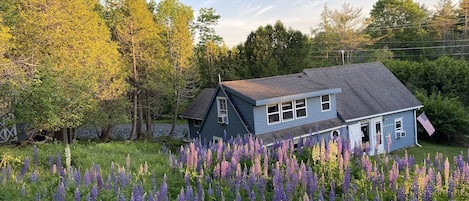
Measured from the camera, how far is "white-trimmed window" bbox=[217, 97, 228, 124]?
19266mm

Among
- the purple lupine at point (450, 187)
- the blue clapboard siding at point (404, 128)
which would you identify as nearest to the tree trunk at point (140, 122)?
the blue clapboard siding at point (404, 128)

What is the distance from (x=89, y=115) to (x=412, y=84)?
2238cm

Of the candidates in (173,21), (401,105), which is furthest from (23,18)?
(401,105)

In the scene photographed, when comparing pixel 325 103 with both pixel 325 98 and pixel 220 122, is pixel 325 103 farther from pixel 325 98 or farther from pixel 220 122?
pixel 220 122

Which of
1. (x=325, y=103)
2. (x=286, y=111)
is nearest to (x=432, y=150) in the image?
(x=325, y=103)

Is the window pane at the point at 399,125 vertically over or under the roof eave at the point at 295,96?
under

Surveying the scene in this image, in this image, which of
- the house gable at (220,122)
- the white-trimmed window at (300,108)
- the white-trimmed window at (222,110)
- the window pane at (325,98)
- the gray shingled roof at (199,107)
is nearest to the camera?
the house gable at (220,122)

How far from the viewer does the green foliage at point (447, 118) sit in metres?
22.8

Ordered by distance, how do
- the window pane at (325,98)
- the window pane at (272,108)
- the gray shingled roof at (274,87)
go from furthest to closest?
1. the window pane at (325,98)
2. the window pane at (272,108)
3. the gray shingled roof at (274,87)

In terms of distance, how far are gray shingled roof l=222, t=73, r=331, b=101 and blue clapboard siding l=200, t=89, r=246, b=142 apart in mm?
1043

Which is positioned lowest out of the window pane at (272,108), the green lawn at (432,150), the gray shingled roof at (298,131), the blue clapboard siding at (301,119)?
the green lawn at (432,150)

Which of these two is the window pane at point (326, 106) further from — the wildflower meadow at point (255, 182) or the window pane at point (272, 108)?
the wildflower meadow at point (255, 182)

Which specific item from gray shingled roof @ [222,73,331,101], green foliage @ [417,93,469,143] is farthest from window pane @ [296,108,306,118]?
green foliage @ [417,93,469,143]

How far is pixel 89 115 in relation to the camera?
2058 centimetres
